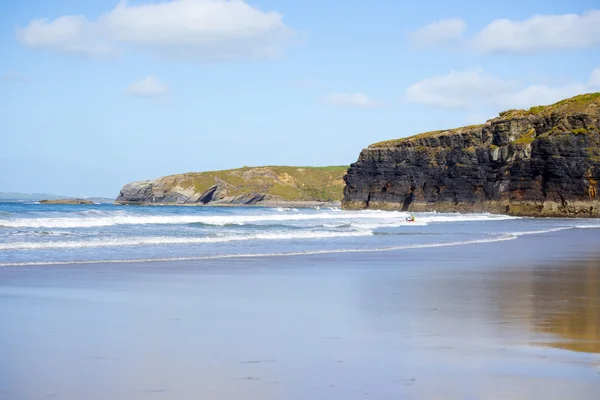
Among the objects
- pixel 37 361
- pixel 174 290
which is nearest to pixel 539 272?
pixel 174 290

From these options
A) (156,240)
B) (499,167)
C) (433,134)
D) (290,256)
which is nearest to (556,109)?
(499,167)

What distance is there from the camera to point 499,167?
9462cm

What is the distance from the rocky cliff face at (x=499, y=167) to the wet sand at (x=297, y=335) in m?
69.1

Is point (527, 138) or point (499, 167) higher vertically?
point (527, 138)

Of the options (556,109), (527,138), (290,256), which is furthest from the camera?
(556,109)

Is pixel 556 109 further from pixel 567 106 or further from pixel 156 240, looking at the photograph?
pixel 156 240

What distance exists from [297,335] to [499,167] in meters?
89.3

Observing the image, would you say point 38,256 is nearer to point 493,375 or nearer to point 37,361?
point 37,361

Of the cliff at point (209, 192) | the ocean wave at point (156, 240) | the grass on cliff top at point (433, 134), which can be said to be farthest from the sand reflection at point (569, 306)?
the cliff at point (209, 192)

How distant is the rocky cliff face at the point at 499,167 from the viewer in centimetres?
8200

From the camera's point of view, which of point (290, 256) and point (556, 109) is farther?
point (556, 109)

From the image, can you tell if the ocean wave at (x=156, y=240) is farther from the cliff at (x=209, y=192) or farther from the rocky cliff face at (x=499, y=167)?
the cliff at (x=209, y=192)

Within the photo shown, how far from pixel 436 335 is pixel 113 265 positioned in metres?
11.7

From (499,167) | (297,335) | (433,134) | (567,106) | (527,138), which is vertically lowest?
(297,335)
